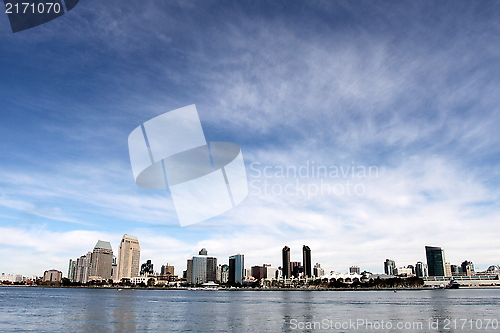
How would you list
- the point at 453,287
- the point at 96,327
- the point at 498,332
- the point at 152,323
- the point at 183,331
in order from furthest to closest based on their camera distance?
the point at 453,287 → the point at 152,323 → the point at 96,327 → the point at 183,331 → the point at 498,332

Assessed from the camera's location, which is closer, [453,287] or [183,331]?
[183,331]

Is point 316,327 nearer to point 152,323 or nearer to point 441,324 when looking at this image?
point 441,324

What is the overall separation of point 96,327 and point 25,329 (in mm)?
5465

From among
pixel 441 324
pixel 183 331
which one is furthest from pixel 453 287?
pixel 183 331

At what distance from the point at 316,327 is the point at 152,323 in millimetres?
15524

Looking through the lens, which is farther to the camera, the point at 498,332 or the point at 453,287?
the point at 453,287

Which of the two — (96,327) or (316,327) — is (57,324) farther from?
(316,327)

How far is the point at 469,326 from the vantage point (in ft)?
107

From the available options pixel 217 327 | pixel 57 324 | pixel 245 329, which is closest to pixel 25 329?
pixel 57 324

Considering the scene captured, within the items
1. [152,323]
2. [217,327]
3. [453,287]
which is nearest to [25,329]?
[152,323]

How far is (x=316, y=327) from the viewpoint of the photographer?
108 ft

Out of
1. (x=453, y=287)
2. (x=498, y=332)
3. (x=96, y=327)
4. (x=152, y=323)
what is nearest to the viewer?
(x=498, y=332)

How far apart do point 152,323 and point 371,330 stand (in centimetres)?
2004

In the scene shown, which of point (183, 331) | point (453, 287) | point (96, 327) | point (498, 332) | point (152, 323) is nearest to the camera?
point (498, 332)
